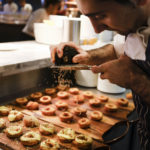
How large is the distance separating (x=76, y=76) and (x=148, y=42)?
1746 mm

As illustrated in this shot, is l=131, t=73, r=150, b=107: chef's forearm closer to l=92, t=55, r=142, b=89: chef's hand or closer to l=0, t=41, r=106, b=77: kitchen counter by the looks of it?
l=92, t=55, r=142, b=89: chef's hand

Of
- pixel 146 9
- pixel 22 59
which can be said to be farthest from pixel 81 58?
pixel 146 9

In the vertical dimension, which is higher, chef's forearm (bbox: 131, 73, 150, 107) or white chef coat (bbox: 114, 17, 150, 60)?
white chef coat (bbox: 114, 17, 150, 60)

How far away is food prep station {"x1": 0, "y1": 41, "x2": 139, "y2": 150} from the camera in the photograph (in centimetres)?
187

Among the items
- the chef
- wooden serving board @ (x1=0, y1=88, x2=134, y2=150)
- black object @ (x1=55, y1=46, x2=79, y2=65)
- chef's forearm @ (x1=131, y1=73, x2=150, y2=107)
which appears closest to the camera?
the chef

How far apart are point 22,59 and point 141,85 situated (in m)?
1.24

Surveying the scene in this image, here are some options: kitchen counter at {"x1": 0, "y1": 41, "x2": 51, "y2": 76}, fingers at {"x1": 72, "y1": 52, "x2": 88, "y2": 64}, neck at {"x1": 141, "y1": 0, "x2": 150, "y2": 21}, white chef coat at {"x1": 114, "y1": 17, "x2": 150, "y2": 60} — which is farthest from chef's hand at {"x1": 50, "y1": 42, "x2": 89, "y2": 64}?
neck at {"x1": 141, "y1": 0, "x2": 150, "y2": 21}

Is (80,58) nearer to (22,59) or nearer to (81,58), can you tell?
(81,58)

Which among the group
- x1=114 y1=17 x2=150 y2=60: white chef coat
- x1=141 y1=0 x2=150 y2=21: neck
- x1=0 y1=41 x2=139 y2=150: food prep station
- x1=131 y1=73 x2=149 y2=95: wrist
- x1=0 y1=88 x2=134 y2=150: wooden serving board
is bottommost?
x1=0 y1=88 x2=134 y2=150: wooden serving board

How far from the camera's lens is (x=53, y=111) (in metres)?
2.11

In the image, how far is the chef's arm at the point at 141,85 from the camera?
1.15 metres

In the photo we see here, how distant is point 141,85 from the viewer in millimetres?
1152

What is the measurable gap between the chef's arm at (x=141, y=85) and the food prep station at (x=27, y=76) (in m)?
0.70

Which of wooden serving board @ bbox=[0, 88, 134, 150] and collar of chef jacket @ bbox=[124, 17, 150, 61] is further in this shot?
wooden serving board @ bbox=[0, 88, 134, 150]
